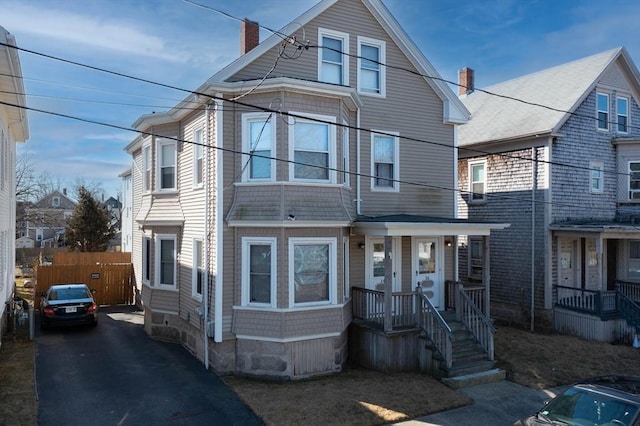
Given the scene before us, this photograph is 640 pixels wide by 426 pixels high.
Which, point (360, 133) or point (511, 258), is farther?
point (511, 258)

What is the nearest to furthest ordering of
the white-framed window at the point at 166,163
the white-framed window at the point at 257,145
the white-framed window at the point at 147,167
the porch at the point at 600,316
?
the white-framed window at the point at 257,145
the white-framed window at the point at 166,163
the porch at the point at 600,316
the white-framed window at the point at 147,167

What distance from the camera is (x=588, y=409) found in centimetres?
719

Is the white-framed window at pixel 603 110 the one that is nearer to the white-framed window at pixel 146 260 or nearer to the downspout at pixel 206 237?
the downspout at pixel 206 237

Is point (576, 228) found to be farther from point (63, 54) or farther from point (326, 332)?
point (63, 54)

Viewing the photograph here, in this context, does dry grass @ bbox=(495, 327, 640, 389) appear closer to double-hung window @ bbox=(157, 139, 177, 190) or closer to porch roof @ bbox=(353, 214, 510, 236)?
porch roof @ bbox=(353, 214, 510, 236)

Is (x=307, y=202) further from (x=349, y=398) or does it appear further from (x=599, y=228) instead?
(x=599, y=228)

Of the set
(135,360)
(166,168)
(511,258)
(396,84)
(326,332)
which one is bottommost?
(135,360)

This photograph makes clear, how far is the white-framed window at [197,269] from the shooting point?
44.8 feet

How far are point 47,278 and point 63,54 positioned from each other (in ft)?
50.8

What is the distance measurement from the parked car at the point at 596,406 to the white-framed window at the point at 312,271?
5.91 meters

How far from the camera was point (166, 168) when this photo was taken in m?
15.9

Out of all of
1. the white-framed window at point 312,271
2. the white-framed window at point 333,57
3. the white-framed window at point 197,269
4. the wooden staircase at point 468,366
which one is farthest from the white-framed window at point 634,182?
the white-framed window at point 197,269

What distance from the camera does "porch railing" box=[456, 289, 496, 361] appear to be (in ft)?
42.4

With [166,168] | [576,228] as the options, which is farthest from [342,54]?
[576,228]
